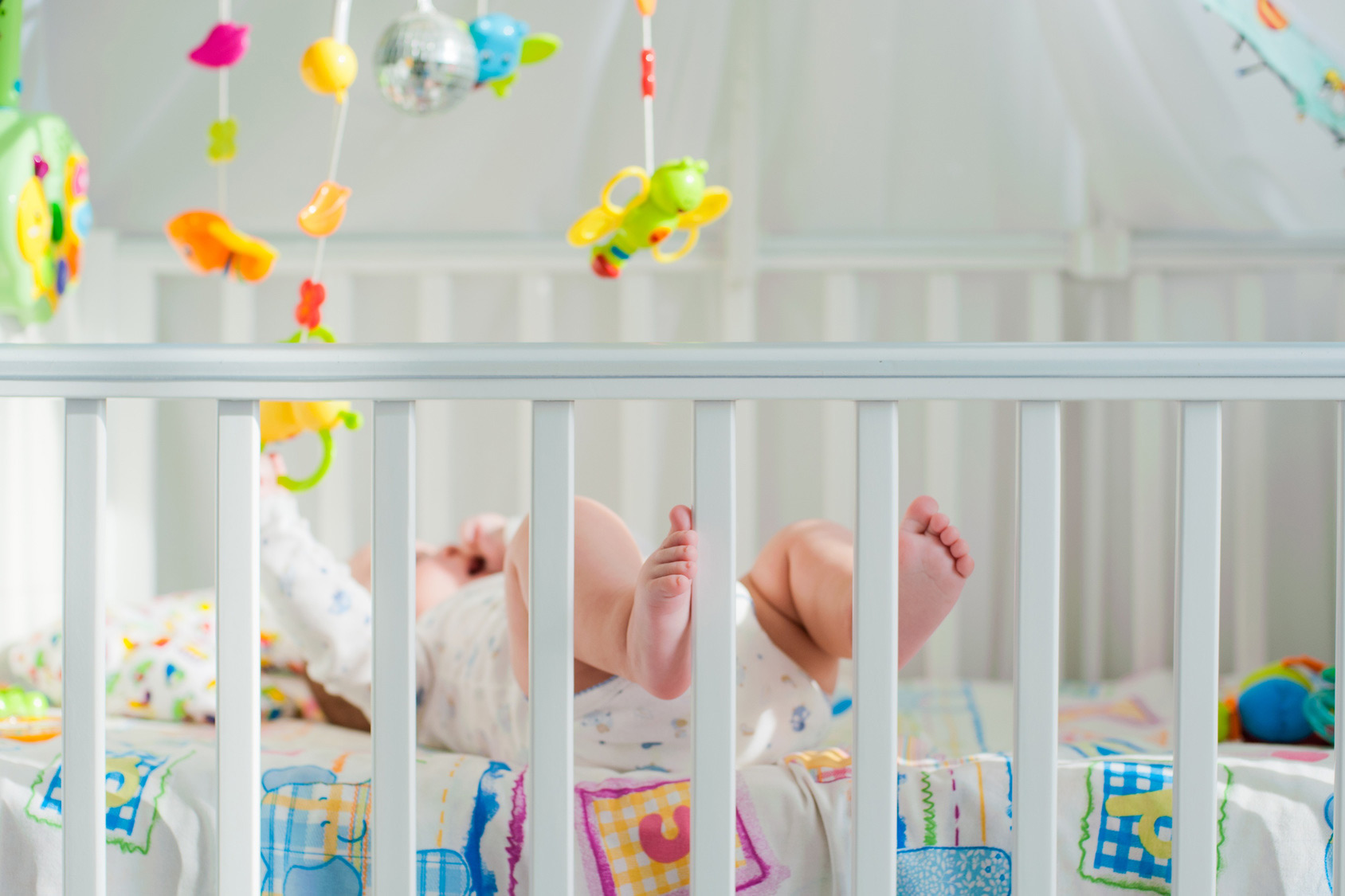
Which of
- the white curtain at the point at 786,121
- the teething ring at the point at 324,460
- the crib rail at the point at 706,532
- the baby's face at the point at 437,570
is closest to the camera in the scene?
the crib rail at the point at 706,532

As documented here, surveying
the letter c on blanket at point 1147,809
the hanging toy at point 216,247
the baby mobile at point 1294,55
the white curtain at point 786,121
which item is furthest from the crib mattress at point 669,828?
the white curtain at point 786,121

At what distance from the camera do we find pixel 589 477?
1.57 meters

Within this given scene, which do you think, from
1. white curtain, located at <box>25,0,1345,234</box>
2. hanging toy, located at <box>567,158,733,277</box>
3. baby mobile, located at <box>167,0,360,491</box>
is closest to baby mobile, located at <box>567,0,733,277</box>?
hanging toy, located at <box>567,158,733,277</box>

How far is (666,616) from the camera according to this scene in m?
0.65

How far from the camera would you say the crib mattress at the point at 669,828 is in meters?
0.69

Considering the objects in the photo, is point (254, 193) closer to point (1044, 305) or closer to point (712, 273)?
point (712, 273)

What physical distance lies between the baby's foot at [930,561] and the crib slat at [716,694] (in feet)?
0.49

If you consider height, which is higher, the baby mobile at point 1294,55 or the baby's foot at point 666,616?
the baby mobile at point 1294,55

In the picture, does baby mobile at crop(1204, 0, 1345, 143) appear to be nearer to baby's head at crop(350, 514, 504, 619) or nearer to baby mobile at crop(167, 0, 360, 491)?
baby mobile at crop(167, 0, 360, 491)

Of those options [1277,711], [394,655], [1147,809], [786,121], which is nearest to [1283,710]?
[1277,711]

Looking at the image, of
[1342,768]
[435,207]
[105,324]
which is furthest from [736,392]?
[105,324]

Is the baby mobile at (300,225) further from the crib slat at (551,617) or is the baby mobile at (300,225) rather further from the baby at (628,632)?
the crib slat at (551,617)

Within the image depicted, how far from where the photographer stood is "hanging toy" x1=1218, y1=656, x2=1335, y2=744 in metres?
0.97

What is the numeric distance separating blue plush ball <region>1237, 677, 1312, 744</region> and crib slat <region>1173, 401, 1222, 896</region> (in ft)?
1.55
